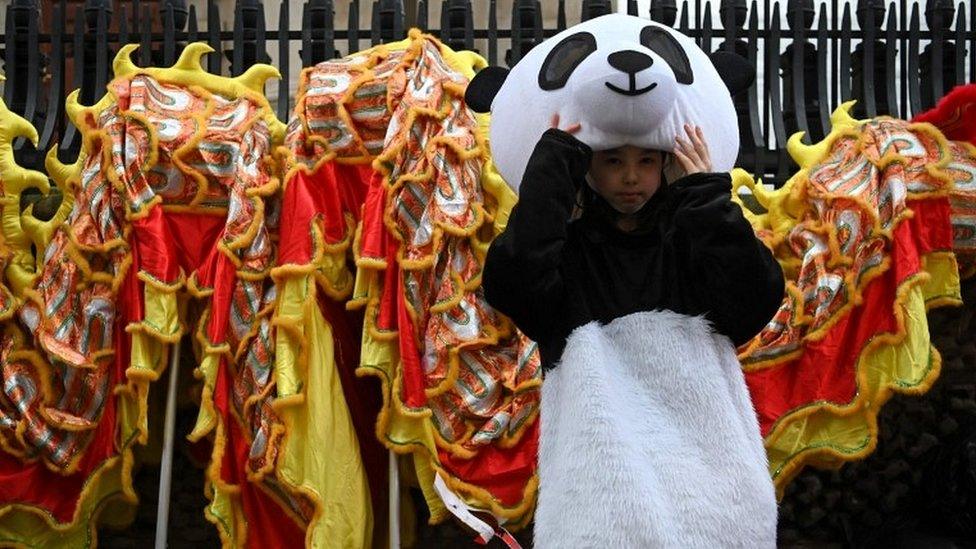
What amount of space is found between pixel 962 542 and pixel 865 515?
384 mm

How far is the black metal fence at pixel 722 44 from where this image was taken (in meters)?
5.00

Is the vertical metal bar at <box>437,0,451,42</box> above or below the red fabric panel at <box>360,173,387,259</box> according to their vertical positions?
above

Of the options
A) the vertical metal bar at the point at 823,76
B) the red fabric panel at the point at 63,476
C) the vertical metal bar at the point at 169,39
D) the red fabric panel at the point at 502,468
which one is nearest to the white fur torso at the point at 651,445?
the red fabric panel at the point at 502,468

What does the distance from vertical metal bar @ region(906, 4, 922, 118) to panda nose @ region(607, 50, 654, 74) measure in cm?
232

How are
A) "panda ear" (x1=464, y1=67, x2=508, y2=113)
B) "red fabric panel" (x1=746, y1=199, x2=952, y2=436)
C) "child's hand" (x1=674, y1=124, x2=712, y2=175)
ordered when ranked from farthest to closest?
"red fabric panel" (x1=746, y1=199, x2=952, y2=436) → "panda ear" (x1=464, y1=67, x2=508, y2=113) → "child's hand" (x1=674, y1=124, x2=712, y2=175)

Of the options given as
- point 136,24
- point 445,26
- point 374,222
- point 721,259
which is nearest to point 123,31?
point 136,24

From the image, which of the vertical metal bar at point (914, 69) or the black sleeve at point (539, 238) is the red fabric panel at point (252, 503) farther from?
the vertical metal bar at point (914, 69)

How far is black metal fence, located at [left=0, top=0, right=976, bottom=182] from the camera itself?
4996mm

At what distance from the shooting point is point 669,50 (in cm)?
301

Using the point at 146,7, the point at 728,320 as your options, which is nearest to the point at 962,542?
the point at 728,320

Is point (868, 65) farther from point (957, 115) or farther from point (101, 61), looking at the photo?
point (101, 61)

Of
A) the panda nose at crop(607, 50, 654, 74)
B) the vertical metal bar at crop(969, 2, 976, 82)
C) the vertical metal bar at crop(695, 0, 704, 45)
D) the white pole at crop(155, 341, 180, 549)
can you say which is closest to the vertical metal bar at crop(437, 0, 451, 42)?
the vertical metal bar at crop(695, 0, 704, 45)

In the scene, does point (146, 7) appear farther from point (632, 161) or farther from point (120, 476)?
point (632, 161)

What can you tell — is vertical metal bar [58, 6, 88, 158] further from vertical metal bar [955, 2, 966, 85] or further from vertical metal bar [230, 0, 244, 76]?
vertical metal bar [955, 2, 966, 85]
